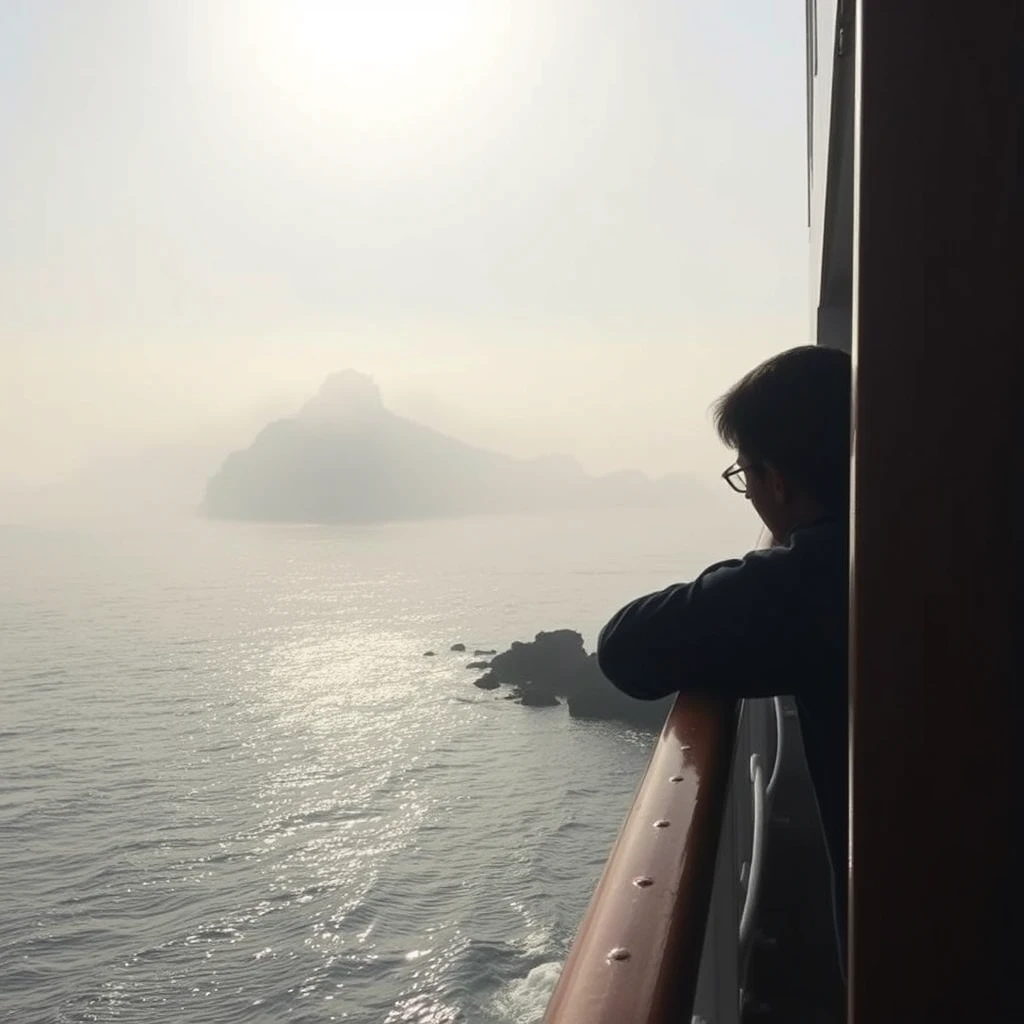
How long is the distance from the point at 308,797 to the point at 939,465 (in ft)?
155

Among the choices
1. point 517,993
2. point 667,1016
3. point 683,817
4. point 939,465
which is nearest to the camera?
point 939,465

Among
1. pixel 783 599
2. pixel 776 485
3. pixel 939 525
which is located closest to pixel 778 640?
pixel 783 599

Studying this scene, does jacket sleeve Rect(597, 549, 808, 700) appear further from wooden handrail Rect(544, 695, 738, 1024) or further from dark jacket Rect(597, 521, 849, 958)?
wooden handrail Rect(544, 695, 738, 1024)

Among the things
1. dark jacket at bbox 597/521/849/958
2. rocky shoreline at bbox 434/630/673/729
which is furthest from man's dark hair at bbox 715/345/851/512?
rocky shoreline at bbox 434/630/673/729

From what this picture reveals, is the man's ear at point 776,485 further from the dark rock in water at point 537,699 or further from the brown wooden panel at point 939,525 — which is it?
the dark rock in water at point 537,699

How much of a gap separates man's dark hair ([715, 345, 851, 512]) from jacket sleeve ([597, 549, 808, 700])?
0.42 ft

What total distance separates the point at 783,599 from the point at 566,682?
161 feet

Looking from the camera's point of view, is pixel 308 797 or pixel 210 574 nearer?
pixel 308 797

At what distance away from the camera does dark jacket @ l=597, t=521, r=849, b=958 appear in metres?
1.01

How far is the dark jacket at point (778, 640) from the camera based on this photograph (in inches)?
39.6

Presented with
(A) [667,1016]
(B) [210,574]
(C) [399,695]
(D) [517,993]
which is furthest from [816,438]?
(B) [210,574]

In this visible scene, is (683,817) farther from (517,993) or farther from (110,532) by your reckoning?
(110,532)

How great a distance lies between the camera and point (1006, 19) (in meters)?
0.42

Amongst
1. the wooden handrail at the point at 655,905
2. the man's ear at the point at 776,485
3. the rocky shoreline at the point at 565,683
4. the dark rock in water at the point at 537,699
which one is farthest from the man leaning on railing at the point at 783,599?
the dark rock in water at the point at 537,699
